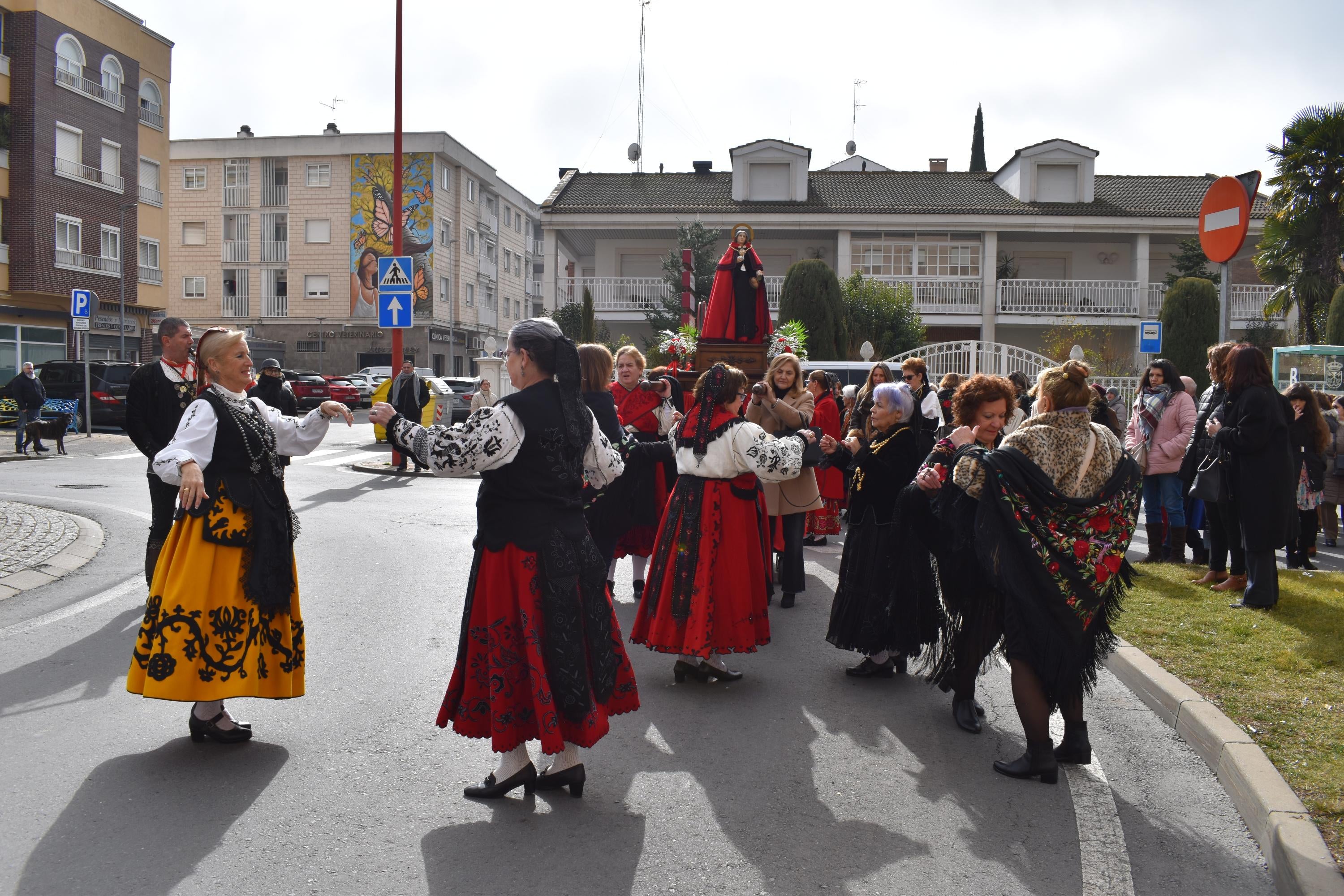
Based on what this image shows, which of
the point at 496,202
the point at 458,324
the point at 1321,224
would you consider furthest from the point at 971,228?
the point at 496,202

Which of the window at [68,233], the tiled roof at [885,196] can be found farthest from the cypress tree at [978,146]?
the window at [68,233]

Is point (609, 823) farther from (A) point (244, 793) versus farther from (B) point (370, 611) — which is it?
(B) point (370, 611)

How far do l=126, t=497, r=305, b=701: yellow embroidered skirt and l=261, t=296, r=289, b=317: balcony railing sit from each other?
2058 inches

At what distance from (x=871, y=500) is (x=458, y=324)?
51.7 m

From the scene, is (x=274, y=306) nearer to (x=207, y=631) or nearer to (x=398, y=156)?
(x=398, y=156)

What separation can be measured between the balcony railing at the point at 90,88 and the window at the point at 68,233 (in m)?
4.46

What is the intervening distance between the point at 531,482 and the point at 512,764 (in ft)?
3.65

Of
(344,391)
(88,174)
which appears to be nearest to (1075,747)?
(344,391)

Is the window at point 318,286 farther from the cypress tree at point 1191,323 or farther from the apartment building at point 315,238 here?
the cypress tree at point 1191,323

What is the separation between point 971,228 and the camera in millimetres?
34094

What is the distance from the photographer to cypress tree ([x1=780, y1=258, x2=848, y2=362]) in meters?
27.5

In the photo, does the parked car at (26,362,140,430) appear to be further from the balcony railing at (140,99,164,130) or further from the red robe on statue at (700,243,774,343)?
the red robe on statue at (700,243,774,343)

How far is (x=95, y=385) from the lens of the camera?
25422 millimetres

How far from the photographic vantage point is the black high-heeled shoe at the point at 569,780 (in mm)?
4105
